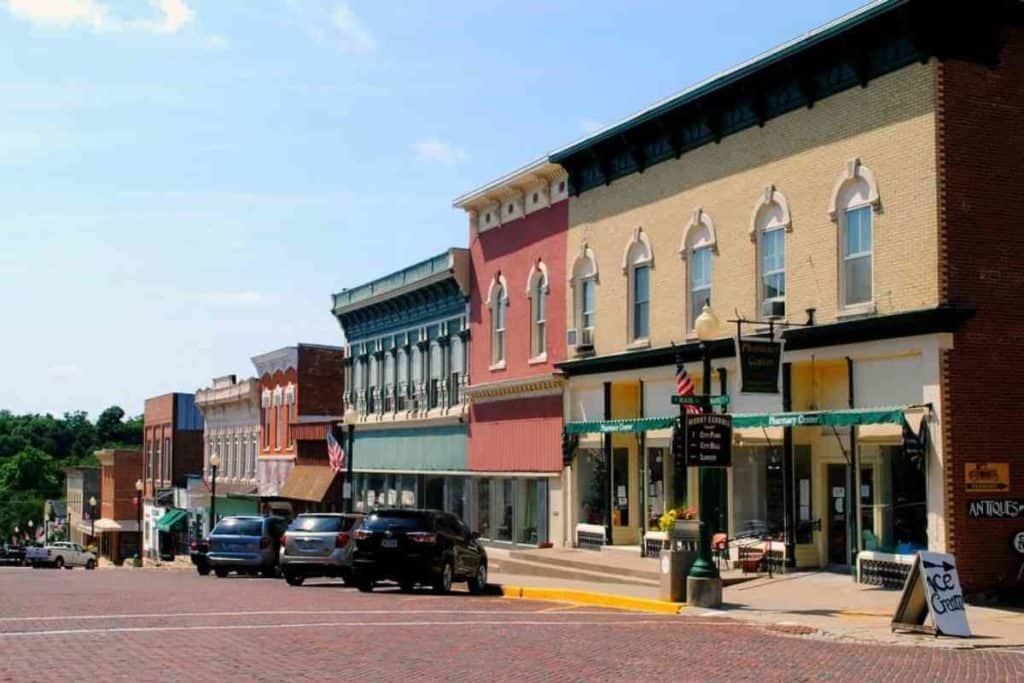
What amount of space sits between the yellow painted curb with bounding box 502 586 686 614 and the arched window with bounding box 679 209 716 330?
6863 millimetres

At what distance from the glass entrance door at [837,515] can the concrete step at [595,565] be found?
3.38 metres

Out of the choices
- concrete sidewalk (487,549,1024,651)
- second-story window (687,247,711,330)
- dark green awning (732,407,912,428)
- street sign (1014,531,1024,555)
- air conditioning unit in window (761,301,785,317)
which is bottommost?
concrete sidewalk (487,549,1024,651)

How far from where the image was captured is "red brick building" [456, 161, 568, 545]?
1355 inches

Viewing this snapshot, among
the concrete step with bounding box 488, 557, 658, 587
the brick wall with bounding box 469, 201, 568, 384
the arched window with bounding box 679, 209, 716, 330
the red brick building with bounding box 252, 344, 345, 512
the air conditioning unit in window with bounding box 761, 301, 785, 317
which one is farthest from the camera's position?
the red brick building with bounding box 252, 344, 345, 512

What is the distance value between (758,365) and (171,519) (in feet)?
175

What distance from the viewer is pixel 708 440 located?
21391 mm

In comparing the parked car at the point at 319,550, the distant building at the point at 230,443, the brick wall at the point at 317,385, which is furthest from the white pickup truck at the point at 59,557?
the parked car at the point at 319,550

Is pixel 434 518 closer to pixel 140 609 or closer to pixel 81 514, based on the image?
pixel 140 609

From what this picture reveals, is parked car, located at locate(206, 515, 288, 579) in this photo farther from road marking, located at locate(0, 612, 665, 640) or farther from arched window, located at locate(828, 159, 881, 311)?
arched window, located at locate(828, 159, 881, 311)

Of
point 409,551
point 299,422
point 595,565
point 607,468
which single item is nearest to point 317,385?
point 299,422

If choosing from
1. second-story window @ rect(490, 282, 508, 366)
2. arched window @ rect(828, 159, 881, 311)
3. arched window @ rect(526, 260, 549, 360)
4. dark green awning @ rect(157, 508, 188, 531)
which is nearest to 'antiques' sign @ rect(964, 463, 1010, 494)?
arched window @ rect(828, 159, 881, 311)

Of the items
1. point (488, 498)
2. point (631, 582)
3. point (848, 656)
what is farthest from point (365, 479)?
point (848, 656)

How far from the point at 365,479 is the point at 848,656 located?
114 ft

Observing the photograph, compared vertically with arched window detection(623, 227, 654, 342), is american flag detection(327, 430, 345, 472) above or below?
below
